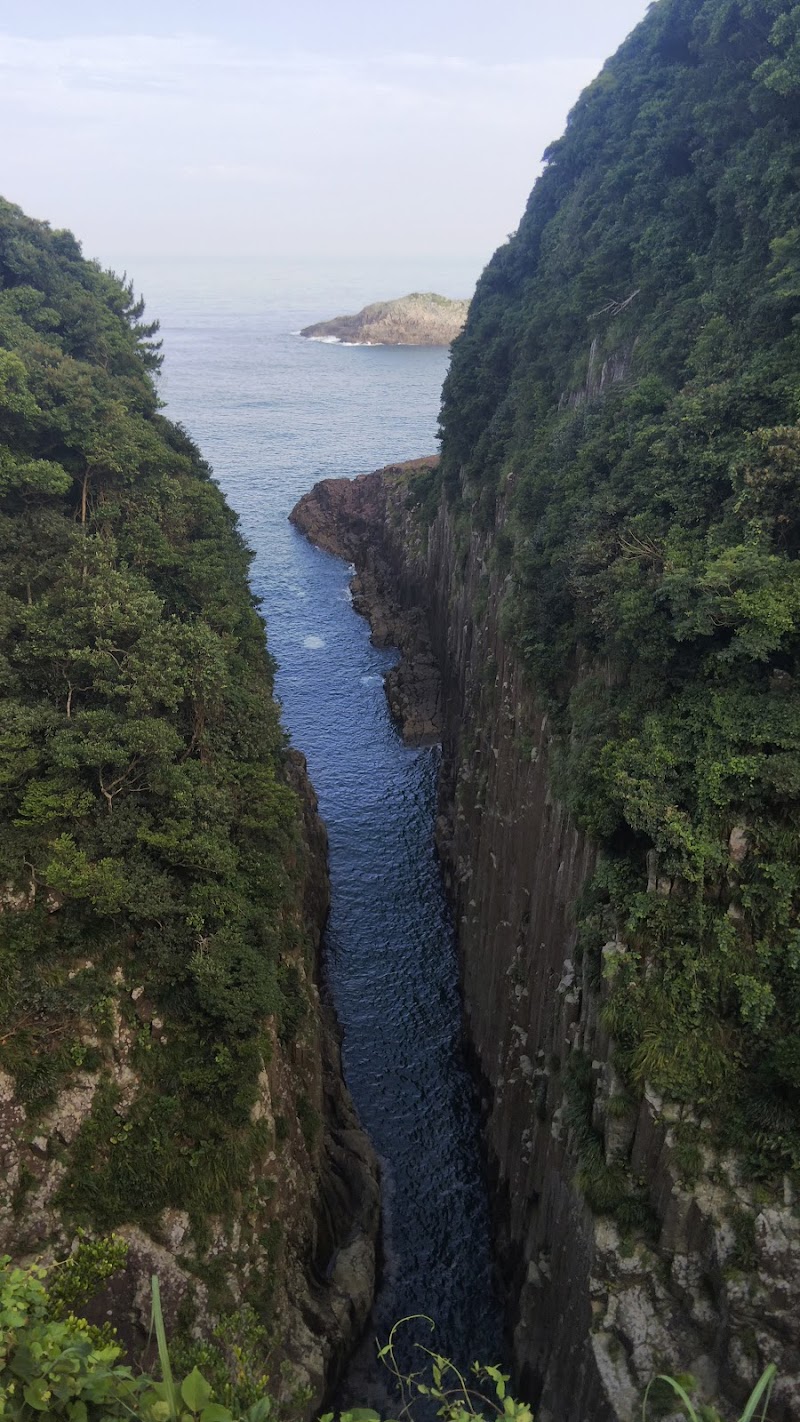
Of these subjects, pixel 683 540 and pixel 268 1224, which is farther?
pixel 683 540

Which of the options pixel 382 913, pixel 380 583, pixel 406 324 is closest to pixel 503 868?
pixel 382 913

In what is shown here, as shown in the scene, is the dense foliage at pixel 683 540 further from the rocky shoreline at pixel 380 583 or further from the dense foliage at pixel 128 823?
the rocky shoreline at pixel 380 583

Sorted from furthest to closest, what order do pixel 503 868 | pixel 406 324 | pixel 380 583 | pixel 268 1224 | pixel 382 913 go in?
pixel 406 324 → pixel 380 583 → pixel 382 913 → pixel 503 868 → pixel 268 1224

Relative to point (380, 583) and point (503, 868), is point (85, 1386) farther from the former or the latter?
point (380, 583)

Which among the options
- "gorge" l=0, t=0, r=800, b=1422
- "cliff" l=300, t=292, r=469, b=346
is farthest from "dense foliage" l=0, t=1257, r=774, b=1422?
"cliff" l=300, t=292, r=469, b=346

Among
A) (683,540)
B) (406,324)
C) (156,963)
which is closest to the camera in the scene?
(156,963)

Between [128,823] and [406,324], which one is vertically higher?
[406,324]

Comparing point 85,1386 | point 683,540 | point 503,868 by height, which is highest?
point 683,540
